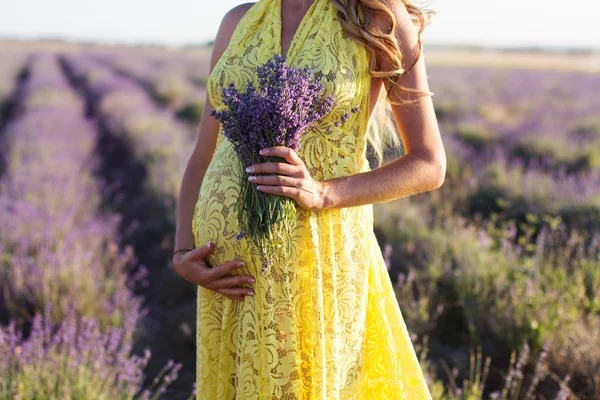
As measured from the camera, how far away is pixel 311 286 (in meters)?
1.70

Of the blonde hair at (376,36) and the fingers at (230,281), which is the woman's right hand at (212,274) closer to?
the fingers at (230,281)

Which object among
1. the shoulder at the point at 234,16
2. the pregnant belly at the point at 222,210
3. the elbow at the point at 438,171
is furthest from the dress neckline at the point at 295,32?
the elbow at the point at 438,171

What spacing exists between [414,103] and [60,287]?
3.65 metres

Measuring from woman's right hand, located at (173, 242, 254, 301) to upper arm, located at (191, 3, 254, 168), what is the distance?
41 centimetres

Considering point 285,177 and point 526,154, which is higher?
point 526,154

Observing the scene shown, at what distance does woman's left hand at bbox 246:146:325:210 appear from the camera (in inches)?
60.7

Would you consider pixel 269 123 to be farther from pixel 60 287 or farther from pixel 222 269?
pixel 60 287

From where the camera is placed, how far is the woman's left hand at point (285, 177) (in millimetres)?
1543

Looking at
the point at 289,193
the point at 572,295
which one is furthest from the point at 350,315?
the point at 572,295

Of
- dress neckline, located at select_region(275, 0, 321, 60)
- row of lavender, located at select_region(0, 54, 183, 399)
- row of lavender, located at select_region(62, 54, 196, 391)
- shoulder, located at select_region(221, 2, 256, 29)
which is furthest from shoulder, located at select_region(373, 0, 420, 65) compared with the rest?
row of lavender, located at select_region(62, 54, 196, 391)

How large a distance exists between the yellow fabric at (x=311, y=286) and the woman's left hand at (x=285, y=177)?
0.35ft

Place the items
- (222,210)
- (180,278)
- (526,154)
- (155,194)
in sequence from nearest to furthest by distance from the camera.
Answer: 1. (222,210)
2. (180,278)
3. (155,194)
4. (526,154)

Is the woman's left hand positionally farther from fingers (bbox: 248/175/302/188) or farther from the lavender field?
the lavender field

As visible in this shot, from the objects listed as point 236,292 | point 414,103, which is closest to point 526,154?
point 414,103
